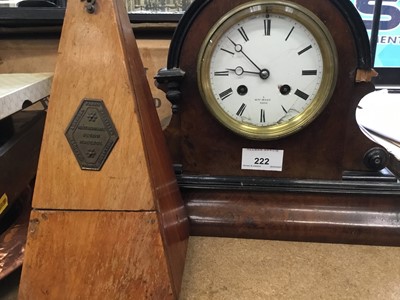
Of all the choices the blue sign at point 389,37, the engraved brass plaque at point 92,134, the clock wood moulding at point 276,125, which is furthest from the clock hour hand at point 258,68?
the blue sign at point 389,37

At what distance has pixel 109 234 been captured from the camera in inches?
20.2

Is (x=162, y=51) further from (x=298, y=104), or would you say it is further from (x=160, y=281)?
(x=160, y=281)

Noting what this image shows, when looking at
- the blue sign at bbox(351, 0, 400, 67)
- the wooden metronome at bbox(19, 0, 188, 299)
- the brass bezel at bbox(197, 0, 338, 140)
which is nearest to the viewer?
the wooden metronome at bbox(19, 0, 188, 299)

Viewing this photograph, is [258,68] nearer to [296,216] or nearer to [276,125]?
[276,125]

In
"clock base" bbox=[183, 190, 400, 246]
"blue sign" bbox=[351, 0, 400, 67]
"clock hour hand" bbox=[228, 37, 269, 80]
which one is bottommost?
"clock base" bbox=[183, 190, 400, 246]

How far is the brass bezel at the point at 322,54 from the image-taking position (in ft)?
2.16

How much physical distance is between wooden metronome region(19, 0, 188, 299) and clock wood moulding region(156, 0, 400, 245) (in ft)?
0.70

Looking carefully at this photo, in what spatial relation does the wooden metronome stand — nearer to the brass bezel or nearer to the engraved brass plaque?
the engraved brass plaque

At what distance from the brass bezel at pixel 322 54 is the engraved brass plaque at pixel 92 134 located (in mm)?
263

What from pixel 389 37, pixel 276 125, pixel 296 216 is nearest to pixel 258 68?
pixel 276 125

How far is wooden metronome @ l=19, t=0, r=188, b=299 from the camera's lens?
49cm

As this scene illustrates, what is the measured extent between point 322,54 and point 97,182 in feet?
1.52

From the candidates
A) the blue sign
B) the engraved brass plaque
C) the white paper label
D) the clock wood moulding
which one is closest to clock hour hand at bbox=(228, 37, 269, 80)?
the clock wood moulding

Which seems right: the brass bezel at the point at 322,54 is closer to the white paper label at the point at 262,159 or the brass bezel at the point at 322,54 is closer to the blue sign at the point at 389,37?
the white paper label at the point at 262,159
